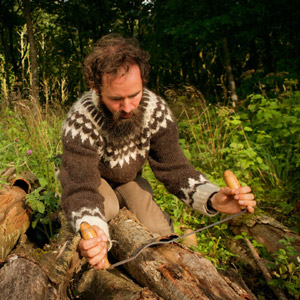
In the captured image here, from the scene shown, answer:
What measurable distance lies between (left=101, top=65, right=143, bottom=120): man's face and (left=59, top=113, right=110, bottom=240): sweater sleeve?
0.26 metres

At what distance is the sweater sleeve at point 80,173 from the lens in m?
1.71

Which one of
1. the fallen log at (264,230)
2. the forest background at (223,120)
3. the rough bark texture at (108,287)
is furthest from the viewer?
the forest background at (223,120)

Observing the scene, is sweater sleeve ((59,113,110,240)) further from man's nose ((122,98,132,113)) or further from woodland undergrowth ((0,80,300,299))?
woodland undergrowth ((0,80,300,299))

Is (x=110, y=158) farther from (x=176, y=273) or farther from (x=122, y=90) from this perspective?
(x=176, y=273)

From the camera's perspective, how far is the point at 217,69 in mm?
7555

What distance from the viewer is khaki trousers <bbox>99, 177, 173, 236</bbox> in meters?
2.14

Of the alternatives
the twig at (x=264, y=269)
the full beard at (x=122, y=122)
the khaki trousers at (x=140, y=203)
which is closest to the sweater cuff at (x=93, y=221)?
the khaki trousers at (x=140, y=203)

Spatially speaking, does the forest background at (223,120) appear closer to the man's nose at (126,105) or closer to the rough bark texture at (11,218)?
the rough bark texture at (11,218)

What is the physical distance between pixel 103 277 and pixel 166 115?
1132mm

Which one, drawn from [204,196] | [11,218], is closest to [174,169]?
[204,196]

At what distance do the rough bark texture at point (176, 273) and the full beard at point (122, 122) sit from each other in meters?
0.67

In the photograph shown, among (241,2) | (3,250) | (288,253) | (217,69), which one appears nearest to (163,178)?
(288,253)

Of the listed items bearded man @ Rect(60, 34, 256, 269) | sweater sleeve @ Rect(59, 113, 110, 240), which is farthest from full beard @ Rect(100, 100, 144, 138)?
sweater sleeve @ Rect(59, 113, 110, 240)

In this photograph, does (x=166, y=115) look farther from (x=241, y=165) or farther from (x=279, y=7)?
(x=279, y=7)
